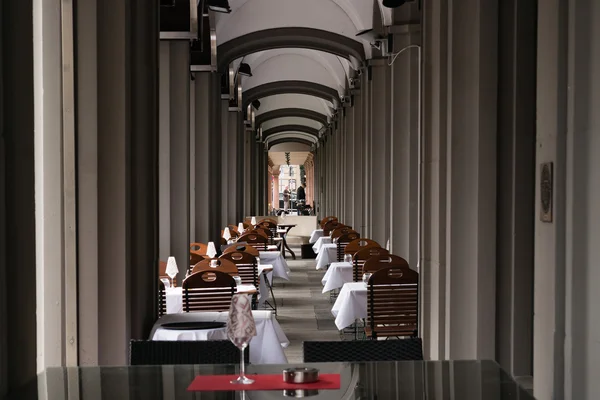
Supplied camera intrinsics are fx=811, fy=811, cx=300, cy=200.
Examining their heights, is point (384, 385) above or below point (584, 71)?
below

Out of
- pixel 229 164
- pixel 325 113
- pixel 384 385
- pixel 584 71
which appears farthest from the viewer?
pixel 325 113

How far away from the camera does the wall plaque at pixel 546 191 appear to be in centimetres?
329

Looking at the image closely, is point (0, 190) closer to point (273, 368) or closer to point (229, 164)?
point (273, 368)

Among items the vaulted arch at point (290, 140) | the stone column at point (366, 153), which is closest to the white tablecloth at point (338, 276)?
the stone column at point (366, 153)

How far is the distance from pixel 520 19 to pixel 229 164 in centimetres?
1374

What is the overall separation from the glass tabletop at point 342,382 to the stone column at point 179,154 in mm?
6928

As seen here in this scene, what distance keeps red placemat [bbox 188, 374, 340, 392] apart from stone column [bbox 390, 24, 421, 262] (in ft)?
26.4

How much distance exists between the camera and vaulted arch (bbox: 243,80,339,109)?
2266cm

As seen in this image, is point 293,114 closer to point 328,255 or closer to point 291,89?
point 291,89

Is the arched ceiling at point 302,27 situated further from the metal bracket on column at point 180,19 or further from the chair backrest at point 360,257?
the chair backrest at point 360,257

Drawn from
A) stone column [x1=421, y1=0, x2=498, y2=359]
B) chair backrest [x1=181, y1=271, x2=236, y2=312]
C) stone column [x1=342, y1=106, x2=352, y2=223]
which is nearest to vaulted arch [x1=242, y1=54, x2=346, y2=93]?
stone column [x1=342, y1=106, x2=352, y2=223]

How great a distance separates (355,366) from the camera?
237 centimetres

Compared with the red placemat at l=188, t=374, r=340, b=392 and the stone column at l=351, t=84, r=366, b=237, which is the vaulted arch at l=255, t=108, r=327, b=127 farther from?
the red placemat at l=188, t=374, r=340, b=392

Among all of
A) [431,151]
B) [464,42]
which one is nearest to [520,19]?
[464,42]
